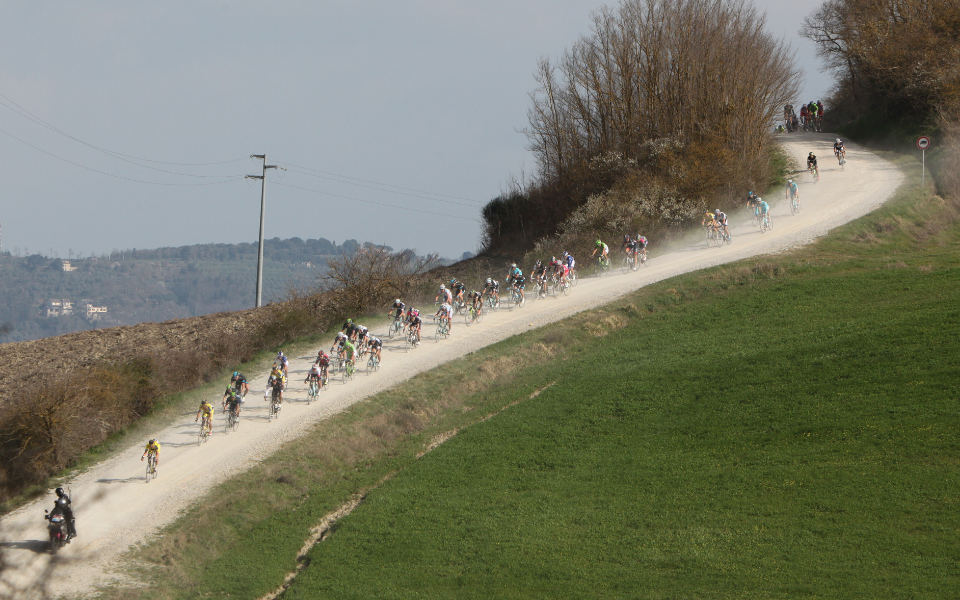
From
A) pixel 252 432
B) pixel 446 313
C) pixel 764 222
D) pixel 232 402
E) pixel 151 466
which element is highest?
pixel 764 222

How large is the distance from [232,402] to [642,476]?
14.2 meters

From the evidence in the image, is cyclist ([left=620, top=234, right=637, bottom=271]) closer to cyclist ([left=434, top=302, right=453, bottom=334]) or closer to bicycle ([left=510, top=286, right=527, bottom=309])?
bicycle ([left=510, top=286, right=527, bottom=309])

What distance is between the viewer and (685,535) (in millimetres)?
18188

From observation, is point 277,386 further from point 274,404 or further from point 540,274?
point 540,274

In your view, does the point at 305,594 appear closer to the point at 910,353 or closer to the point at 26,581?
the point at 26,581

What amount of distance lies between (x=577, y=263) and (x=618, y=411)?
23.9 metres

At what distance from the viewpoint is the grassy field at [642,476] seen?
55.7ft

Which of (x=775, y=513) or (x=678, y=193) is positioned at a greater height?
(x=678, y=193)

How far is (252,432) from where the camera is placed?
90.6 ft

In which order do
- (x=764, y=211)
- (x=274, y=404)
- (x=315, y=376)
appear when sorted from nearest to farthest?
1. (x=274, y=404)
2. (x=315, y=376)
3. (x=764, y=211)

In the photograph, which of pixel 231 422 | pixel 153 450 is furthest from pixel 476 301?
pixel 153 450

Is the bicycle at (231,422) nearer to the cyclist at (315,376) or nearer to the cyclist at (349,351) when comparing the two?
the cyclist at (315,376)

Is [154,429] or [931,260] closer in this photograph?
[154,429]

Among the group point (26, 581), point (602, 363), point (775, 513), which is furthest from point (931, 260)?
point (26, 581)
